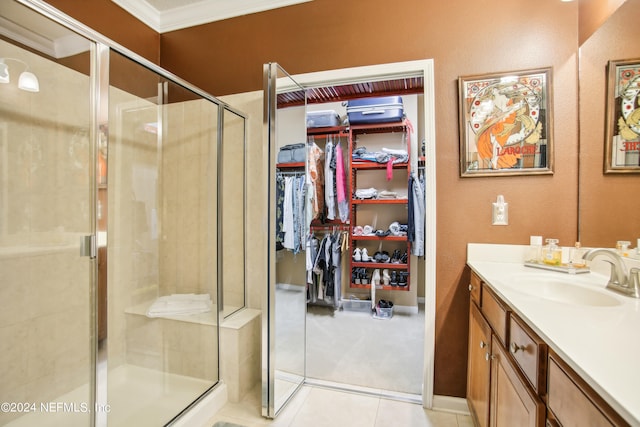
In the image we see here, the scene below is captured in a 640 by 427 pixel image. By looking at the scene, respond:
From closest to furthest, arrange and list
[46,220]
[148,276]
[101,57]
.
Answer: [101,57]
[46,220]
[148,276]

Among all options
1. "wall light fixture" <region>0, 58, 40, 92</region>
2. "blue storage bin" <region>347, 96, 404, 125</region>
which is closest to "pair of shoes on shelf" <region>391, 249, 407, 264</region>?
"blue storage bin" <region>347, 96, 404, 125</region>

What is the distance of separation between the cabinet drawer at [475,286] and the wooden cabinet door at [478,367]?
0.15 ft

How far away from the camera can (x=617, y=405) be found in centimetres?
49

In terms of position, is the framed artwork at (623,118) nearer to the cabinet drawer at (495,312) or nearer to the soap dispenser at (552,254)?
the soap dispenser at (552,254)

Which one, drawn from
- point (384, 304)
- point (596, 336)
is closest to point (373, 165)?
point (384, 304)

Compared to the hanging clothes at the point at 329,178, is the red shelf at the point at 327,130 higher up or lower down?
higher up

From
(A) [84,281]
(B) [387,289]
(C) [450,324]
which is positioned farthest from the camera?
(B) [387,289]

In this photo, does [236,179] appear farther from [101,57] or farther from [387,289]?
[387,289]

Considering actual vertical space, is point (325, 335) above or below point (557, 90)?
below

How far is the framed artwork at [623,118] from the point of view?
49.0 inches

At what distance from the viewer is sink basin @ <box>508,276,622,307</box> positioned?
3.81ft

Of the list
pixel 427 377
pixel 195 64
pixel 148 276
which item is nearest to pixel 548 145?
pixel 427 377

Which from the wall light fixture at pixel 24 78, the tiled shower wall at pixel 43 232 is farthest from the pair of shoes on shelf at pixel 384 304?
the wall light fixture at pixel 24 78

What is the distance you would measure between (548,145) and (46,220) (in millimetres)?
2734
